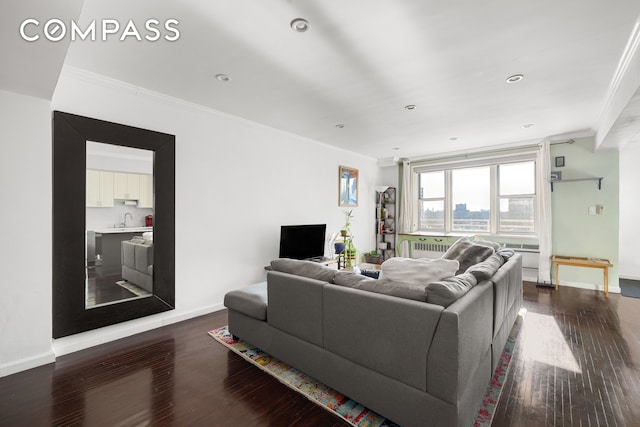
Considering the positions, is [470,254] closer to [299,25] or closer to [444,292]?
[444,292]

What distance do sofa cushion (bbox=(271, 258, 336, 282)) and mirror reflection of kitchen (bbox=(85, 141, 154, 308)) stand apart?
160 cm

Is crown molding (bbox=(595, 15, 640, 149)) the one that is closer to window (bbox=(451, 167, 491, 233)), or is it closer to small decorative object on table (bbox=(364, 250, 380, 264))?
window (bbox=(451, 167, 491, 233))

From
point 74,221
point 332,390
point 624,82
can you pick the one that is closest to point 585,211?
point 624,82

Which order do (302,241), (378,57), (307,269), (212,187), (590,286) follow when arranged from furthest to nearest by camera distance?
(590,286)
(302,241)
(212,187)
(378,57)
(307,269)

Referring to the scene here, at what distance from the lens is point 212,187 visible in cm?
360

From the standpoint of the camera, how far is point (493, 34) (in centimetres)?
206

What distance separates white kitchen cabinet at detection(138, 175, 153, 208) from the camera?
3.00 metres

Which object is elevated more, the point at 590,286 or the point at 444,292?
the point at 444,292

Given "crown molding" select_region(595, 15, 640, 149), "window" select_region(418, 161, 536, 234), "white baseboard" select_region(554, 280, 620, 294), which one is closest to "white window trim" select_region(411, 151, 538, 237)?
"window" select_region(418, 161, 536, 234)

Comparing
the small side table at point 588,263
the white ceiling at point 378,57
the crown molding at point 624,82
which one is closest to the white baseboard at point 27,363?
the white ceiling at point 378,57

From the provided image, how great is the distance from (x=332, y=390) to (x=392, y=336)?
72 cm

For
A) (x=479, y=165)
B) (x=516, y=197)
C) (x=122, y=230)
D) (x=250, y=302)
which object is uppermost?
(x=479, y=165)

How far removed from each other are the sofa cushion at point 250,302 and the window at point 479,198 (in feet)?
16.2

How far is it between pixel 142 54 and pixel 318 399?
9.67 feet
